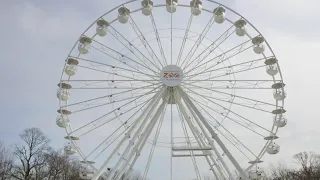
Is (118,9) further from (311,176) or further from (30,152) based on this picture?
(311,176)

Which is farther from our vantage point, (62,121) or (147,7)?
(147,7)

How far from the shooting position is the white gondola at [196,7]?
2431 centimetres

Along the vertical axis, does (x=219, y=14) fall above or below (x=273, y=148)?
above

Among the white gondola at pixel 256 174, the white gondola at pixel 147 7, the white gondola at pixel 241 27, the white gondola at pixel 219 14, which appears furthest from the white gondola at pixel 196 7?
the white gondola at pixel 256 174

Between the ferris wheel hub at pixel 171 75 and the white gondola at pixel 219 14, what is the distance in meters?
4.60

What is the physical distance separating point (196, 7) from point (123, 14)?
5.30 metres

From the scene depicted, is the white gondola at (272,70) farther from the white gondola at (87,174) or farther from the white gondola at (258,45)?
the white gondola at (87,174)

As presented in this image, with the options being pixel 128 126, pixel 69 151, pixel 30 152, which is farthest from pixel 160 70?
pixel 30 152

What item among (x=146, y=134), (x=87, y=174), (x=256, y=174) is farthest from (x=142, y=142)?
(x=256, y=174)

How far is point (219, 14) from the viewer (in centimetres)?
2411

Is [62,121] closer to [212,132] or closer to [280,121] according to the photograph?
[212,132]

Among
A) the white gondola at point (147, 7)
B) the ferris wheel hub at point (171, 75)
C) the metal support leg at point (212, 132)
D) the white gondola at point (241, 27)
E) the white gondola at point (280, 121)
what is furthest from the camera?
the white gondola at point (147, 7)

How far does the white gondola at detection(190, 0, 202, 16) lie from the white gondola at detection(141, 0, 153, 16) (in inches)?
119

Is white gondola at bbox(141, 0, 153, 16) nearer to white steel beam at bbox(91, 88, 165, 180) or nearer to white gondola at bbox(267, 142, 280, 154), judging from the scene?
white steel beam at bbox(91, 88, 165, 180)
